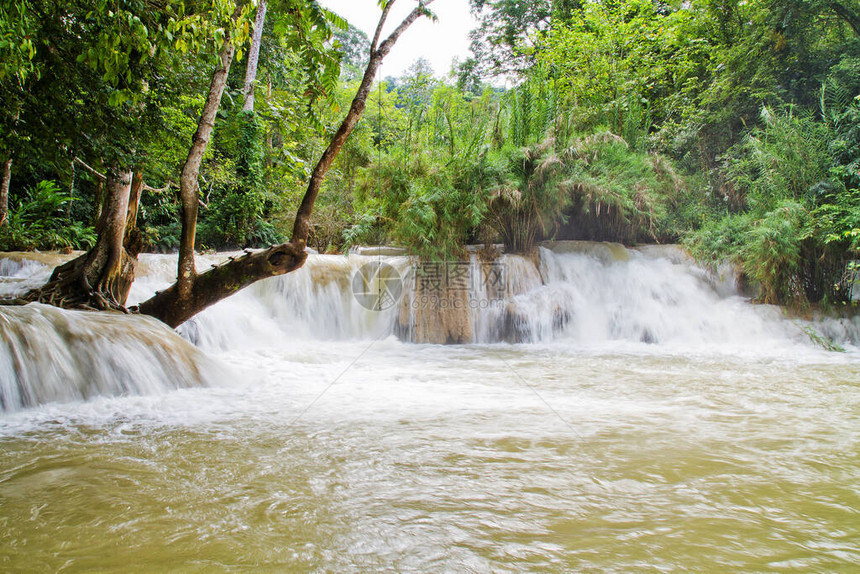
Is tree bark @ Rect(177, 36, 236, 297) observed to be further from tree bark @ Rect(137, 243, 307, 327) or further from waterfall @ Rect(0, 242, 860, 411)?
waterfall @ Rect(0, 242, 860, 411)

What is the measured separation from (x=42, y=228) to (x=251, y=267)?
8.39 meters

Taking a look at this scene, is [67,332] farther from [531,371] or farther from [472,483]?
[531,371]

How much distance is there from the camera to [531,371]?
5293 millimetres

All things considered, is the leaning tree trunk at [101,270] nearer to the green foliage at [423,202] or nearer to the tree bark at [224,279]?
the tree bark at [224,279]

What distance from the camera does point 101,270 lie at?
15.6ft

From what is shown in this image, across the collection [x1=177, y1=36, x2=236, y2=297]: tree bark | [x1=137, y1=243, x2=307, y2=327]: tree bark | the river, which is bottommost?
the river

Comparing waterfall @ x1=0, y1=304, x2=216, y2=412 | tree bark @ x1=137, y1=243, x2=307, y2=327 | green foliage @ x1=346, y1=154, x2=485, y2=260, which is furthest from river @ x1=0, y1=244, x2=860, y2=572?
green foliage @ x1=346, y1=154, x2=485, y2=260

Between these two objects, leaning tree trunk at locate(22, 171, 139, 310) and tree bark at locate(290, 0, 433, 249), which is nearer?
tree bark at locate(290, 0, 433, 249)

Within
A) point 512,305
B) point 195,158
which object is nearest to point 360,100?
point 195,158

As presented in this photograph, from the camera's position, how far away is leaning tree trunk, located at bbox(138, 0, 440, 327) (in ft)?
14.0

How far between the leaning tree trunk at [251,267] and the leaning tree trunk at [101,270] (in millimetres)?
399

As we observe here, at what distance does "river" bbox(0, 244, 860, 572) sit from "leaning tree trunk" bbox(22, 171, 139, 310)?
58 cm

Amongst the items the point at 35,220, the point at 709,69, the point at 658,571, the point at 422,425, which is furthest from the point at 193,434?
the point at 709,69

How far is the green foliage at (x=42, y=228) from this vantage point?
902 centimetres
